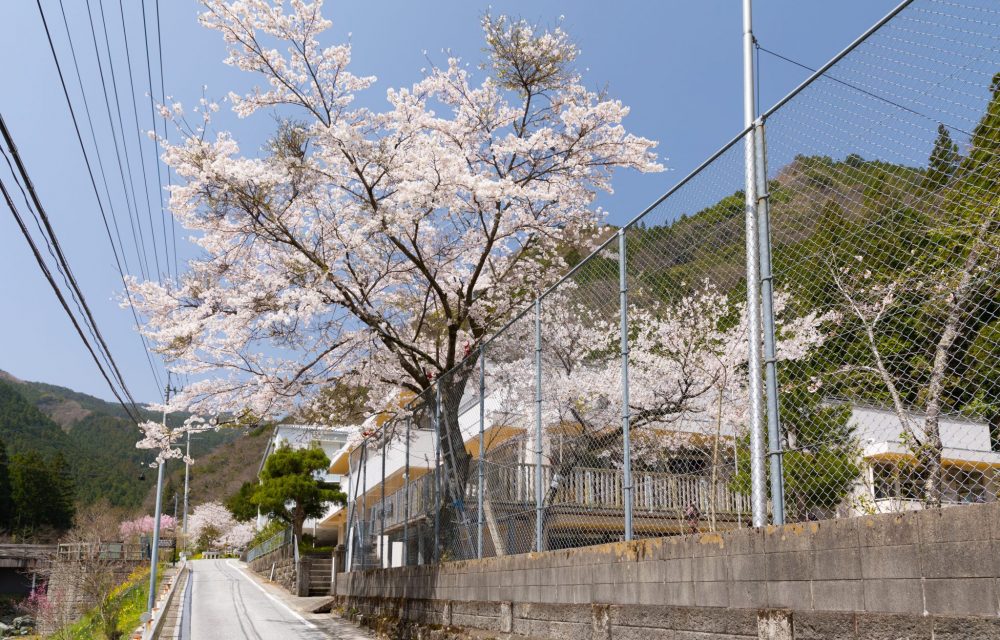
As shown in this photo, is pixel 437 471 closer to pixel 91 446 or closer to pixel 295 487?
pixel 295 487

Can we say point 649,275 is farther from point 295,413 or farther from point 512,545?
point 295,413

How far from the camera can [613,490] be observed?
6902mm

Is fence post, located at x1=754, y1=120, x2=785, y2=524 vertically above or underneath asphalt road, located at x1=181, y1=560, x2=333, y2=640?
above

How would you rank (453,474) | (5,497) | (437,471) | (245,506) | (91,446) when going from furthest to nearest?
1. (91,446)
2. (5,497)
3. (245,506)
4. (437,471)
5. (453,474)

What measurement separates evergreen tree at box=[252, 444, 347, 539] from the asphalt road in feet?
21.4

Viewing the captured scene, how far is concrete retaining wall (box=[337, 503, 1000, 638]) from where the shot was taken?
3.30m

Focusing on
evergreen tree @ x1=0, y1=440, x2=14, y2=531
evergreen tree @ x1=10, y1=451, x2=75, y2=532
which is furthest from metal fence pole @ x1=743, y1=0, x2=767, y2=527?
evergreen tree @ x1=10, y1=451, x2=75, y2=532

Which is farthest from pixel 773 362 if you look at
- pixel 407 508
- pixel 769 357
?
pixel 407 508

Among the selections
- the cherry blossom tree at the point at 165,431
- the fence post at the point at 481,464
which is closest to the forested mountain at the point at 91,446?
the cherry blossom tree at the point at 165,431

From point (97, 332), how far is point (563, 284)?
30.5 feet

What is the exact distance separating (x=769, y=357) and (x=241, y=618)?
17033 mm

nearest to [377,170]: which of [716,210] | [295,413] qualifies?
[295,413]

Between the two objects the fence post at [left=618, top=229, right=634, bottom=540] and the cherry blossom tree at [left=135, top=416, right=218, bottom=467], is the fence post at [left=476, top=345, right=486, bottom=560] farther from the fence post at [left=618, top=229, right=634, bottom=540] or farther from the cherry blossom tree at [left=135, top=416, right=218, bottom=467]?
the cherry blossom tree at [left=135, top=416, right=218, bottom=467]

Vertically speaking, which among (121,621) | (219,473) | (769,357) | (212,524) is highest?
(219,473)
